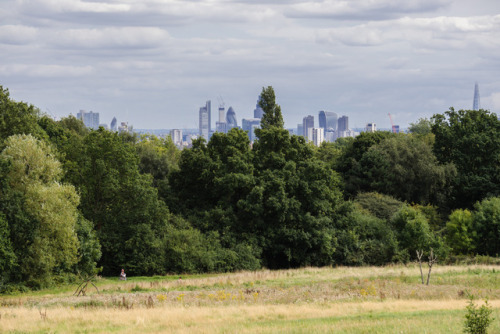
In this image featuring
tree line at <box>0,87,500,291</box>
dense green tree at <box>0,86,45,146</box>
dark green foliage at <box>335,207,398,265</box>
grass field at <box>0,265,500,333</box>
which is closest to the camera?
grass field at <box>0,265,500,333</box>

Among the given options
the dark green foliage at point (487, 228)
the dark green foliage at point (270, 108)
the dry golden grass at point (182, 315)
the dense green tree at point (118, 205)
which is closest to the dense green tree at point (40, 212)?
the dense green tree at point (118, 205)

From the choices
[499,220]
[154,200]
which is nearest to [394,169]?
[499,220]

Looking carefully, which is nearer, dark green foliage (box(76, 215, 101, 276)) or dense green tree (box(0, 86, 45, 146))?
dark green foliage (box(76, 215, 101, 276))

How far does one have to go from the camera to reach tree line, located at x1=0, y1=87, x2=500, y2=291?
1831 inches

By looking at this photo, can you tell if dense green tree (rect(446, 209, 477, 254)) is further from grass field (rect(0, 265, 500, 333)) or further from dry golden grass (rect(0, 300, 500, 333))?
dry golden grass (rect(0, 300, 500, 333))

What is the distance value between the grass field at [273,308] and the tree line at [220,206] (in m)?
5.68

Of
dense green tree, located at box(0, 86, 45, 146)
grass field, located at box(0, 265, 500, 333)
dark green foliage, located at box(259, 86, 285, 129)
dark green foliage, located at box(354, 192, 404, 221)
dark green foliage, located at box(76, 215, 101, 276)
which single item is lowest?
grass field, located at box(0, 265, 500, 333)

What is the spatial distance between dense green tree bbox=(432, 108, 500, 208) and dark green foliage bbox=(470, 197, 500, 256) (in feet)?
33.5

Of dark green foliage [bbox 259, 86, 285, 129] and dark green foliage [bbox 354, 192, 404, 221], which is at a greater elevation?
dark green foliage [bbox 259, 86, 285, 129]

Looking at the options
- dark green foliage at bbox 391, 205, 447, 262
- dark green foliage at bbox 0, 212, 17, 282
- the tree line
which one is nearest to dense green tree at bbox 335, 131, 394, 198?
the tree line

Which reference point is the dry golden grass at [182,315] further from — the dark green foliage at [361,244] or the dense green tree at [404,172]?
the dense green tree at [404,172]

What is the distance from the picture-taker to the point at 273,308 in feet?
92.9

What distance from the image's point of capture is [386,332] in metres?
21.1

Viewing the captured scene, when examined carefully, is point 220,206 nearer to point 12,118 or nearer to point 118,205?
point 118,205
